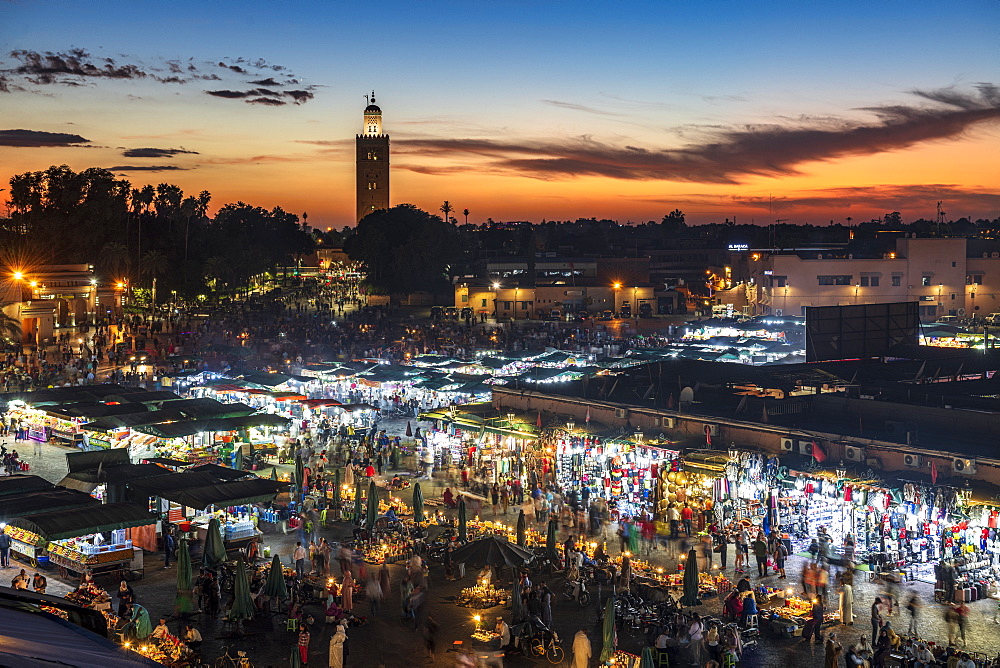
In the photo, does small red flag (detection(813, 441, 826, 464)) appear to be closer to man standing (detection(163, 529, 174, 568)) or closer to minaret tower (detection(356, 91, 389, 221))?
man standing (detection(163, 529, 174, 568))

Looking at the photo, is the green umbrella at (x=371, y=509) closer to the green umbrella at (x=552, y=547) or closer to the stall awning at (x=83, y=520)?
the green umbrella at (x=552, y=547)

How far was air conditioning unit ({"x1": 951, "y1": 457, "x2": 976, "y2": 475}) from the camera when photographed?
2073 centimetres

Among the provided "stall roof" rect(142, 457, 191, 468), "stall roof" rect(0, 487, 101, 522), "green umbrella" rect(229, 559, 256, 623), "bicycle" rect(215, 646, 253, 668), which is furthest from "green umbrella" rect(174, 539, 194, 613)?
"stall roof" rect(142, 457, 191, 468)

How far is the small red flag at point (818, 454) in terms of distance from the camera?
22906 mm

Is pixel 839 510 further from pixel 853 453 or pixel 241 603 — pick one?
pixel 241 603

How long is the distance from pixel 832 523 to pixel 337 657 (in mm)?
11289

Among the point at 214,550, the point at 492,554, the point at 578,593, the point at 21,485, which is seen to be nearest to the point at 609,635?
the point at 578,593

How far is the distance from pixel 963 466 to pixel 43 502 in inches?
727

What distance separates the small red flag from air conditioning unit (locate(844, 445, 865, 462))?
→ 1.62 ft

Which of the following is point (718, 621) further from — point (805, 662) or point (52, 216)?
point (52, 216)

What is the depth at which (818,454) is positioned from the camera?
23031mm

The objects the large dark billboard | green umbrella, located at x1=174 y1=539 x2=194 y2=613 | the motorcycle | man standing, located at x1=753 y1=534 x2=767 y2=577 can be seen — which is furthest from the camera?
the large dark billboard

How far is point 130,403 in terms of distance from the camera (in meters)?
31.1

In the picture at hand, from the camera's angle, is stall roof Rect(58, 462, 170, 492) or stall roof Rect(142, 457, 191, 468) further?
stall roof Rect(142, 457, 191, 468)
